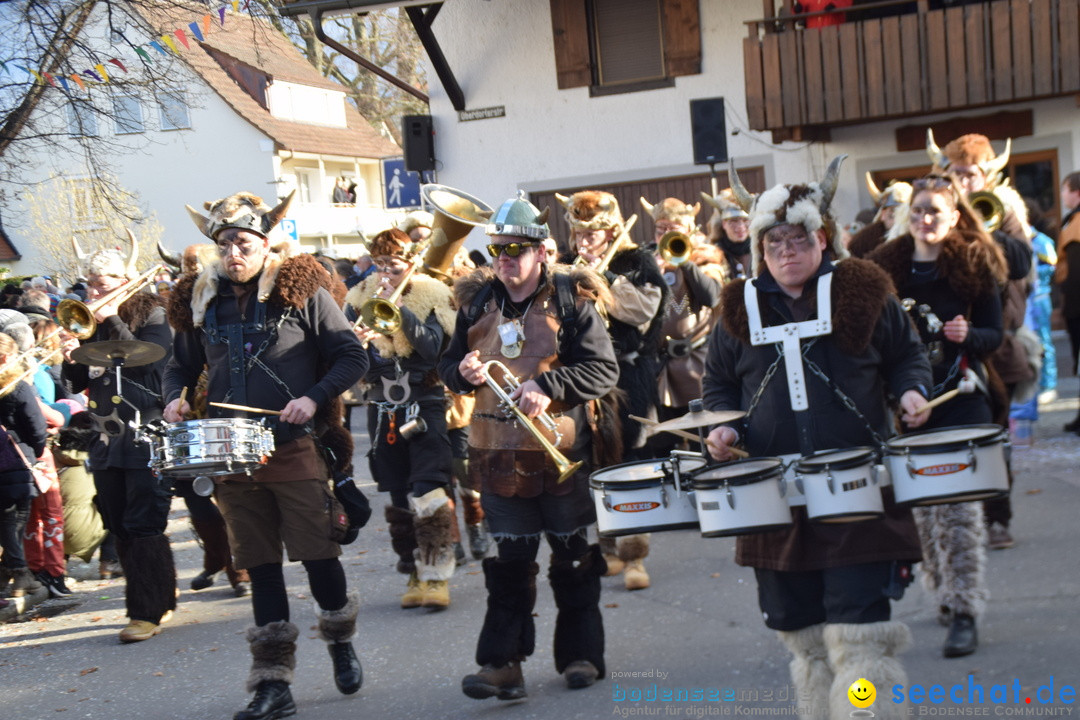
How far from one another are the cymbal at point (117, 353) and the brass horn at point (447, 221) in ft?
5.42

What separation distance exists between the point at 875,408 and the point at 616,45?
13.3 metres

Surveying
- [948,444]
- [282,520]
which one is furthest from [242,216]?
[948,444]

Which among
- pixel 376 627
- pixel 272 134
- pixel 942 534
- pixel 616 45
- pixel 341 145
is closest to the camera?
pixel 942 534

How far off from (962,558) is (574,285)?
2020 mm

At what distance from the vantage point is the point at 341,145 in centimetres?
4031

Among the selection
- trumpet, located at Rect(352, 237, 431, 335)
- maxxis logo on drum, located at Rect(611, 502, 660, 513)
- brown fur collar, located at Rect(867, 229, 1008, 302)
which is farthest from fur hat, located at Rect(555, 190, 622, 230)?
maxxis logo on drum, located at Rect(611, 502, 660, 513)

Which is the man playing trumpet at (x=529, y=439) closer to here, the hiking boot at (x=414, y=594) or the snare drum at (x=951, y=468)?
the snare drum at (x=951, y=468)

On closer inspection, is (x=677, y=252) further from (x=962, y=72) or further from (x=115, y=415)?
(x=962, y=72)

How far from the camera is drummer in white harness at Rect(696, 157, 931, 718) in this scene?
4137 millimetres

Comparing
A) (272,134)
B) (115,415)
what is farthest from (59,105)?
(272,134)

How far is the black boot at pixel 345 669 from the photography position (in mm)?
5598

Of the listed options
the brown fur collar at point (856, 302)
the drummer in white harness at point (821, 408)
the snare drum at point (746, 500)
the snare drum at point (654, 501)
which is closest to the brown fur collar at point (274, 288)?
the snare drum at point (654, 501)

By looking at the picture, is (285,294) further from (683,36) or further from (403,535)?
Result: (683,36)

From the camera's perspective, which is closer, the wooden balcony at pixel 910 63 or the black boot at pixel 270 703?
the black boot at pixel 270 703
